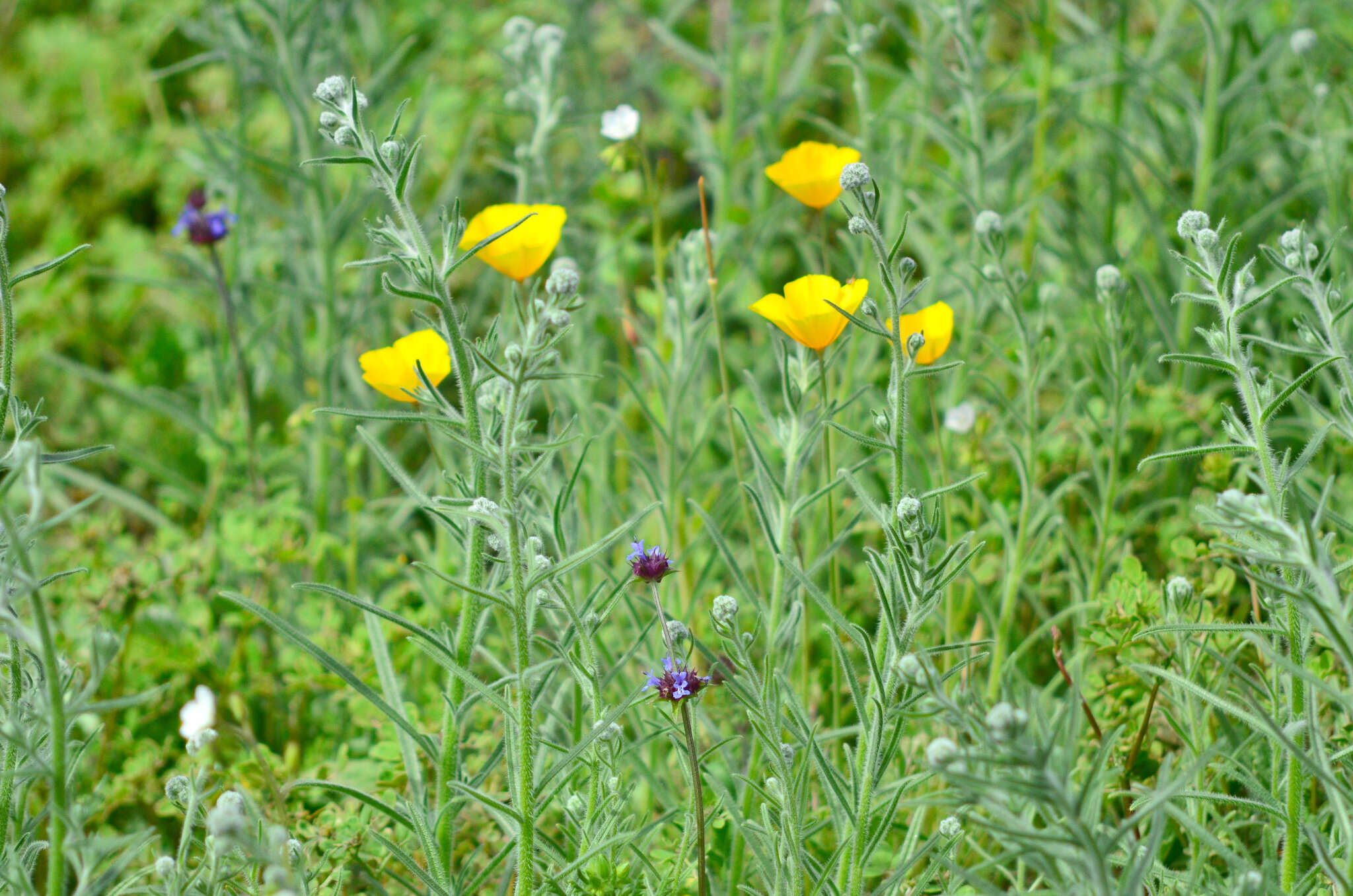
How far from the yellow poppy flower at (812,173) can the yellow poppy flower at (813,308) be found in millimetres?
372

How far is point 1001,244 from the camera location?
206 cm

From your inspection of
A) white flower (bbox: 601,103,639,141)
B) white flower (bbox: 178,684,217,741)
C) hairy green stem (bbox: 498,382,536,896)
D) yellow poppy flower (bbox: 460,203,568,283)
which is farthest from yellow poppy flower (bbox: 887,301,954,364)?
white flower (bbox: 178,684,217,741)

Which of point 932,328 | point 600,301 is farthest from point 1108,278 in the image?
point 600,301

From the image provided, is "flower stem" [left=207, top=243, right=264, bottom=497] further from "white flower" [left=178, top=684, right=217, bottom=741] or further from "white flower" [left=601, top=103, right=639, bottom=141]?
"white flower" [left=178, top=684, right=217, bottom=741]

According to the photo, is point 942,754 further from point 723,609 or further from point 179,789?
point 179,789

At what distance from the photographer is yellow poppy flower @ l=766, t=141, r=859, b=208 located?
6.38 feet

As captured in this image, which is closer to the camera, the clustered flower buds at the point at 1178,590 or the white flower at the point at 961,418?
the clustered flower buds at the point at 1178,590

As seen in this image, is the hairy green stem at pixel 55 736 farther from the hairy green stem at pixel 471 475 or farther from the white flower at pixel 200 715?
the hairy green stem at pixel 471 475

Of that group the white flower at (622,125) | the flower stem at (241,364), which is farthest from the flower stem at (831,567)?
the flower stem at (241,364)

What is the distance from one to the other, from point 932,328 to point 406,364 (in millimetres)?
826

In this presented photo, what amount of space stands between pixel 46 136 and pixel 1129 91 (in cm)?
402

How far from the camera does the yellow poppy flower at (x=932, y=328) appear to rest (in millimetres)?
1711

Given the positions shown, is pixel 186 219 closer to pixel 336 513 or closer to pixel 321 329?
pixel 321 329

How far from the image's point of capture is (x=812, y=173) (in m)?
1.96
